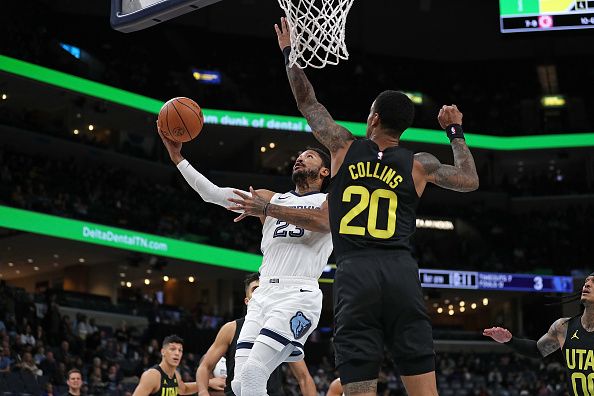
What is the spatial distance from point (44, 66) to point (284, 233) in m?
23.9

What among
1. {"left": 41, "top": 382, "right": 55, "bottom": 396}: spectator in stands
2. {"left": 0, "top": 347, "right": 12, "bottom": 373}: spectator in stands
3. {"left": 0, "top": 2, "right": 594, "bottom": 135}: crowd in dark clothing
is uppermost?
{"left": 0, "top": 2, "right": 594, "bottom": 135}: crowd in dark clothing

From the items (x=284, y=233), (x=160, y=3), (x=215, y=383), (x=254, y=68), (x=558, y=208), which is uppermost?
(x=254, y=68)

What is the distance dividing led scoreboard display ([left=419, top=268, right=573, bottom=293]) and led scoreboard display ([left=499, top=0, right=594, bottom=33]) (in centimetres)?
1258

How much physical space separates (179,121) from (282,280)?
1.43 metres

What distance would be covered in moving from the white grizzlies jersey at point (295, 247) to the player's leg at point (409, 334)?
7.33 feet

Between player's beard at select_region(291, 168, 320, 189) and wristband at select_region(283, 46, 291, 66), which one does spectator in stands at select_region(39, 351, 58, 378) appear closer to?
player's beard at select_region(291, 168, 320, 189)

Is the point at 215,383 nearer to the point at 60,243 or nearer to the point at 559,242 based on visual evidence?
the point at 60,243

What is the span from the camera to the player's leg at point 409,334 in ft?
15.1

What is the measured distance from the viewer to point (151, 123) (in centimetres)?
3481

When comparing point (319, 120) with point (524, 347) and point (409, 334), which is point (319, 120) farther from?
point (524, 347)

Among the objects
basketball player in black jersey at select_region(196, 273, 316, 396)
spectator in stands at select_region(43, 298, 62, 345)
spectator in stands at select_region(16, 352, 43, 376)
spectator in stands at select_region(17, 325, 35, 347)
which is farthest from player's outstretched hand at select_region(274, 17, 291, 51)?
spectator in stands at select_region(43, 298, 62, 345)

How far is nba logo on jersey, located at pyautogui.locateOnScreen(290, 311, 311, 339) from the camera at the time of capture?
21.7ft

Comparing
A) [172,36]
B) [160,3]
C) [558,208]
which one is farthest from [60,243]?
[160,3]

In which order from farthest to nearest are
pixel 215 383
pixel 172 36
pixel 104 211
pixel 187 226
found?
1. pixel 172 36
2. pixel 187 226
3. pixel 104 211
4. pixel 215 383
